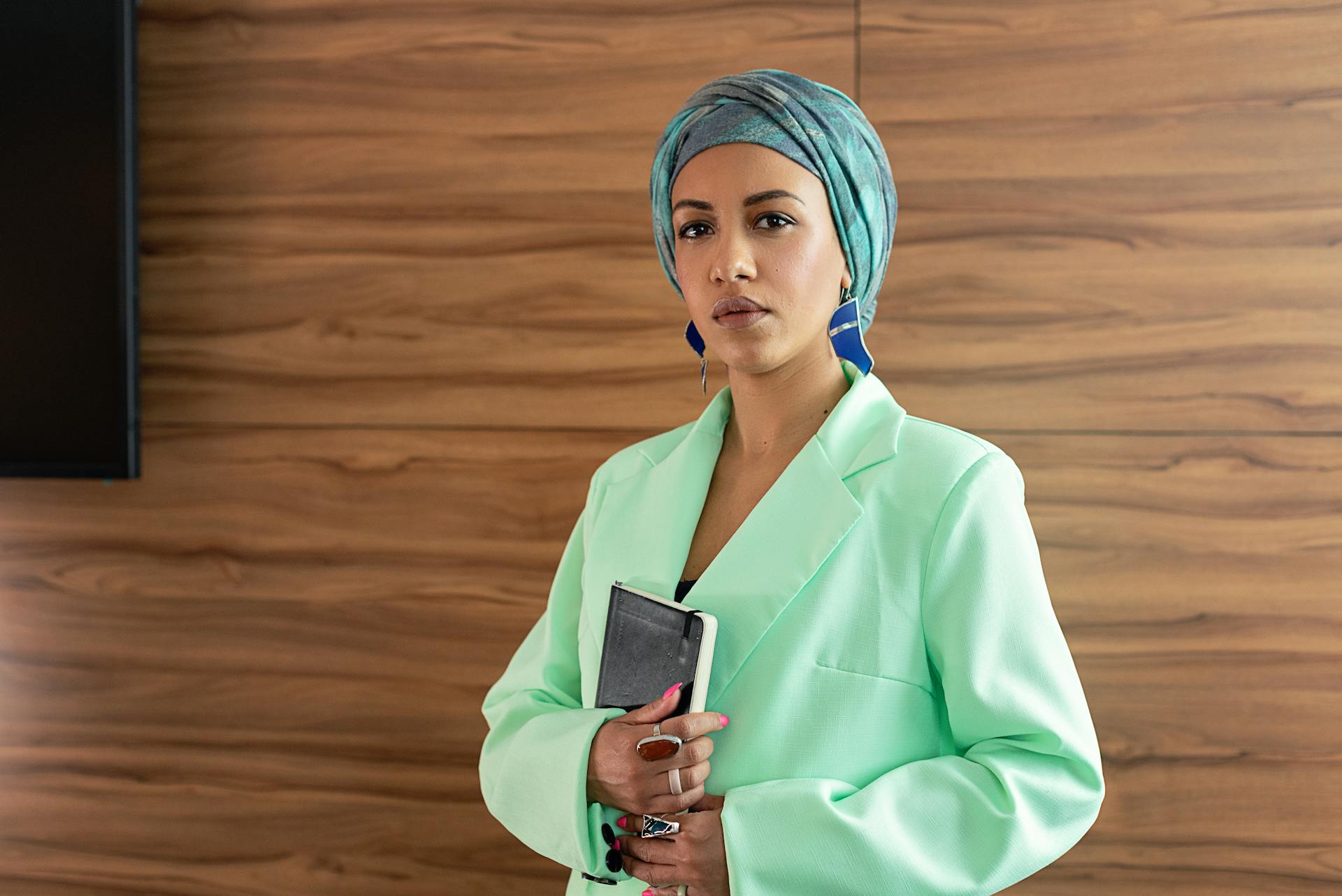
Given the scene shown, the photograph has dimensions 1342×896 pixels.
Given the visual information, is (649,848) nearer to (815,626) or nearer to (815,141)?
(815,626)

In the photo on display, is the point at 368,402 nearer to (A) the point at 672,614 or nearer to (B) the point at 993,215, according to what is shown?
(A) the point at 672,614

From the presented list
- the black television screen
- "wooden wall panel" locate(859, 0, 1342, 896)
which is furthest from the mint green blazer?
the black television screen

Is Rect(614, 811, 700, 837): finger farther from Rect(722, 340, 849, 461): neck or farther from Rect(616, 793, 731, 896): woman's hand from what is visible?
Rect(722, 340, 849, 461): neck

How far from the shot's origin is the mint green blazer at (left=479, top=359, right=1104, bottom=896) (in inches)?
39.5

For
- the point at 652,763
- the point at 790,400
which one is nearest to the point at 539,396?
the point at 790,400

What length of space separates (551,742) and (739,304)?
1.83 ft

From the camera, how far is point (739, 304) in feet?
3.70

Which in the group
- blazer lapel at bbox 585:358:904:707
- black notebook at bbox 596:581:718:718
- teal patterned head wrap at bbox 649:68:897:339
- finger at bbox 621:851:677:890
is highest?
teal patterned head wrap at bbox 649:68:897:339

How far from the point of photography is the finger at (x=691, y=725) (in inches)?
40.8

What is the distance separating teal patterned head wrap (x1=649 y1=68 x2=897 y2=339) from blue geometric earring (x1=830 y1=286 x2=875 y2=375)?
0.01 m

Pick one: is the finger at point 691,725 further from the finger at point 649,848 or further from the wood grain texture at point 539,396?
the wood grain texture at point 539,396

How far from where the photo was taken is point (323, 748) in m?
1.96

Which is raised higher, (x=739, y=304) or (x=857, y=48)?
(x=857, y=48)

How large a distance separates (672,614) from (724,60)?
3.76 feet
